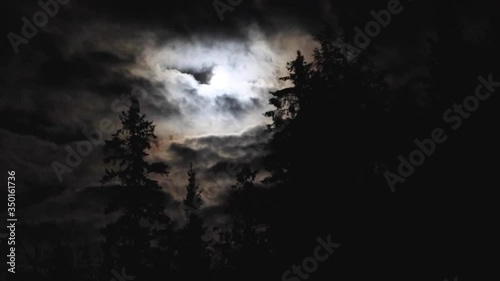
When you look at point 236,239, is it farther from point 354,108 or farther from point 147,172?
point 354,108

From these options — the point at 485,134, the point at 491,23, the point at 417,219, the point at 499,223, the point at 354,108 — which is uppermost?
the point at 491,23

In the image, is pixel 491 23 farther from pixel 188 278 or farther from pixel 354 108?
pixel 188 278

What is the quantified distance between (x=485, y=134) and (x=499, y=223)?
3.87 metres

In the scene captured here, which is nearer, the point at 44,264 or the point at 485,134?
the point at 485,134

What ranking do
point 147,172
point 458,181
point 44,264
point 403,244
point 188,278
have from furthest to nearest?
point 44,264 < point 188,278 < point 147,172 < point 458,181 < point 403,244

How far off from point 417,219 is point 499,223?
9.99 feet

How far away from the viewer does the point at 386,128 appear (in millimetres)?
16422

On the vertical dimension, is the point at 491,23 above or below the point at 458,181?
above

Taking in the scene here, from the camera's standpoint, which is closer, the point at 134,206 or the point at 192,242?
the point at 134,206

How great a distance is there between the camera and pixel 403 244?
15.0m

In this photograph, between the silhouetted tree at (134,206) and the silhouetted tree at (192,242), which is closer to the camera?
the silhouetted tree at (134,206)

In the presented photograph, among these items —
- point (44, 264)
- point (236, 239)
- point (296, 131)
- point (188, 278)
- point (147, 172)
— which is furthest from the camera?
point (44, 264)

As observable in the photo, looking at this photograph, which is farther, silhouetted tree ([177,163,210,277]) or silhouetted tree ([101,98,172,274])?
silhouetted tree ([177,163,210,277])

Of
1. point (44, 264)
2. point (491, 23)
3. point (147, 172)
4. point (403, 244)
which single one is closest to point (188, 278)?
point (147, 172)
